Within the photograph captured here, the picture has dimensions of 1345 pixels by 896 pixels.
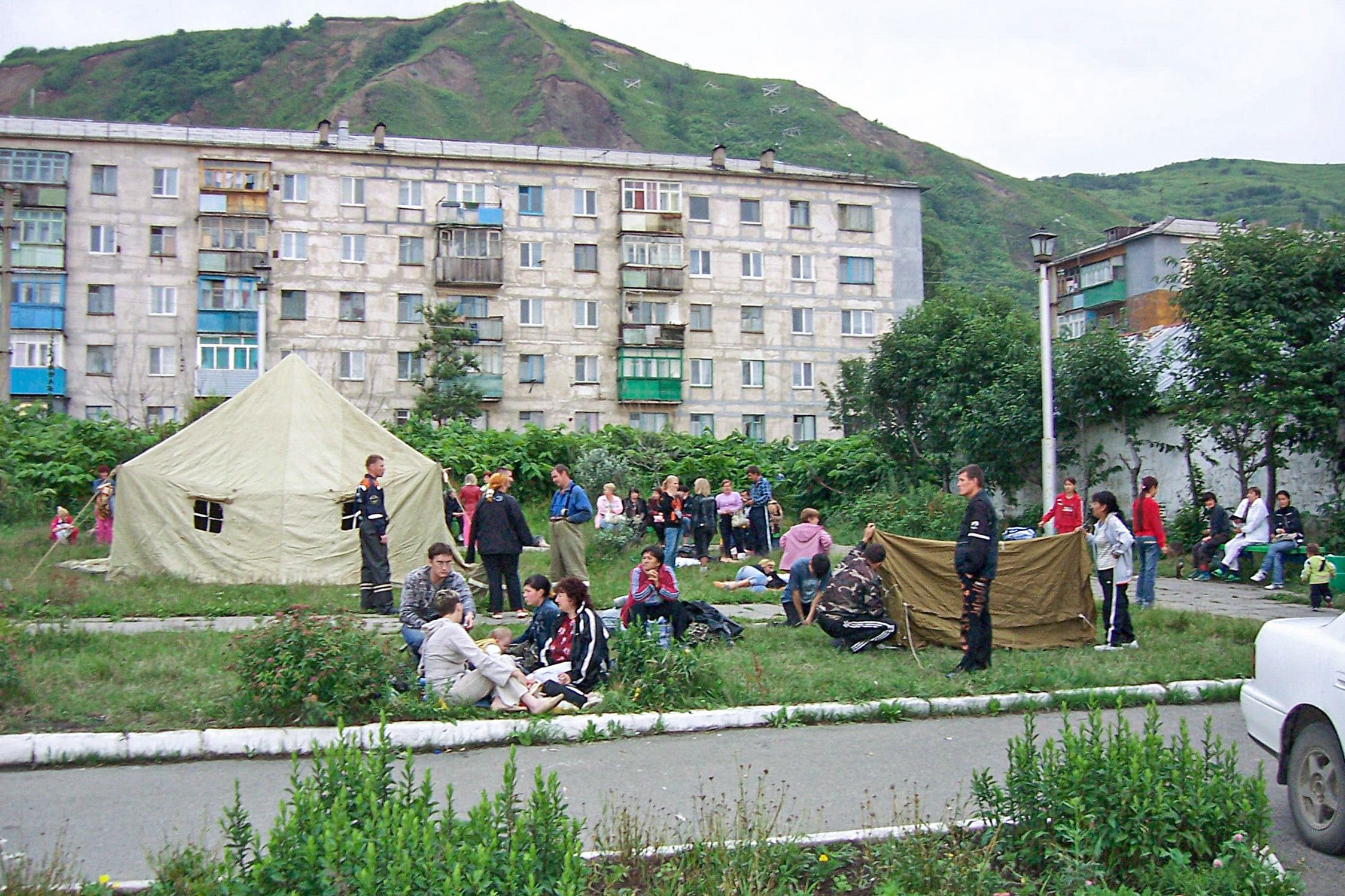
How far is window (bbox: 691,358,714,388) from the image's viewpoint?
50.8 meters

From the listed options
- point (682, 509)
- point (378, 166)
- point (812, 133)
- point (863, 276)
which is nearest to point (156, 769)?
point (682, 509)

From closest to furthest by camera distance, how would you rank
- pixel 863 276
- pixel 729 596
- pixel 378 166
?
pixel 729 596 < pixel 378 166 < pixel 863 276

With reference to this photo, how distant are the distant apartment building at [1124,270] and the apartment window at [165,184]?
40.6 meters

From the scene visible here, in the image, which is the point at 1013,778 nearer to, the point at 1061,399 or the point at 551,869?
the point at 551,869

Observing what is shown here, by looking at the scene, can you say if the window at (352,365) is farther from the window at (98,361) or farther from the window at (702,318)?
the window at (702,318)

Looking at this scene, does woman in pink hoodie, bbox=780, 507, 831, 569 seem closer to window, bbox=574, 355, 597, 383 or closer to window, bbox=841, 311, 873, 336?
window, bbox=574, 355, 597, 383

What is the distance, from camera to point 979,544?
9680 mm

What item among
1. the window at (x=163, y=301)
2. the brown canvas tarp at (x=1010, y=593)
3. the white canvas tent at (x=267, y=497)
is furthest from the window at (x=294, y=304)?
the brown canvas tarp at (x=1010, y=593)

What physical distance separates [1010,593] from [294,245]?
1676 inches

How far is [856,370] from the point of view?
144 feet

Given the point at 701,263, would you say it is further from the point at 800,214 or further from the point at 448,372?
the point at 448,372

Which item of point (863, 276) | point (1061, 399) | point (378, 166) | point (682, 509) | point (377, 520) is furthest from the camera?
point (863, 276)

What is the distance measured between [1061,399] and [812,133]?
387 ft

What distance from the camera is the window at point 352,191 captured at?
158 feet
